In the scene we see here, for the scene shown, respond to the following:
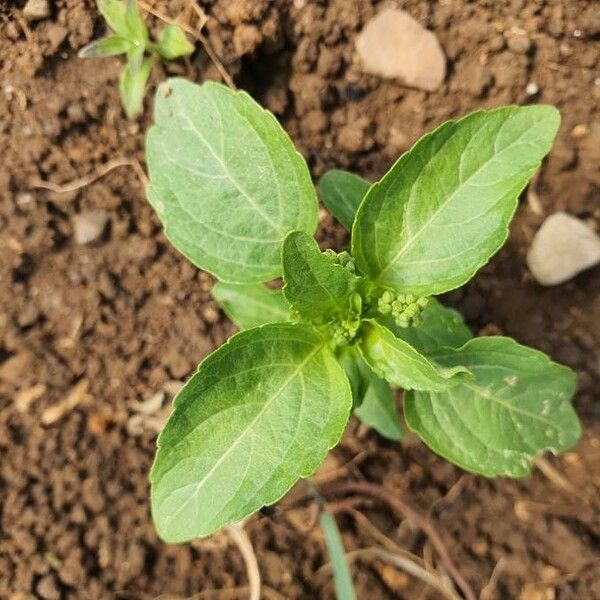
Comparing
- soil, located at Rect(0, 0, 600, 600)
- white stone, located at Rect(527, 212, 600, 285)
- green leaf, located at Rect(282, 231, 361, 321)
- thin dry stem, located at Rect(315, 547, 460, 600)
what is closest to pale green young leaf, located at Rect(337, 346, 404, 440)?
green leaf, located at Rect(282, 231, 361, 321)

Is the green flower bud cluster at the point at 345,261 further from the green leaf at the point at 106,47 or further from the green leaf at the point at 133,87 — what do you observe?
the green leaf at the point at 106,47

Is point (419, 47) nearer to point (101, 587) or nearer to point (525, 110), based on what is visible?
point (525, 110)

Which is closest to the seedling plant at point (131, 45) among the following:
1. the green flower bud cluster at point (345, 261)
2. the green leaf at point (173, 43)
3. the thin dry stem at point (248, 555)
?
the green leaf at point (173, 43)

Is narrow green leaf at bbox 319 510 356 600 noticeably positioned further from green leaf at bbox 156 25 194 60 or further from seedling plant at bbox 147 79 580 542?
green leaf at bbox 156 25 194 60

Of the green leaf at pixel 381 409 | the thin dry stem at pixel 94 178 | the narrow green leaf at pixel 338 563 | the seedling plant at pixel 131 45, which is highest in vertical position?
the seedling plant at pixel 131 45

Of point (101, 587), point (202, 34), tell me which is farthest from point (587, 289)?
point (101, 587)

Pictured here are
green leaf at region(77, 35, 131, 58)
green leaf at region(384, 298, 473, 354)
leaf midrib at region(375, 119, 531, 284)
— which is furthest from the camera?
green leaf at region(77, 35, 131, 58)
